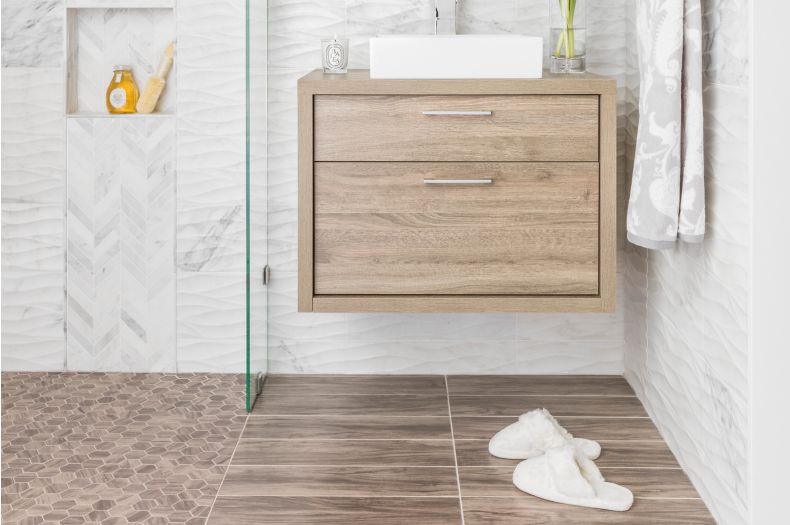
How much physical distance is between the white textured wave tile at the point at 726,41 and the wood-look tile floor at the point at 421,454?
90cm

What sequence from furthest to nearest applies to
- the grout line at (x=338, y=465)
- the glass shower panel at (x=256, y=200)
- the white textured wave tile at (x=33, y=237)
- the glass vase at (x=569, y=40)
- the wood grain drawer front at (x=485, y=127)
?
the white textured wave tile at (x=33, y=237)
the glass vase at (x=569, y=40)
the glass shower panel at (x=256, y=200)
the wood grain drawer front at (x=485, y=127)
the grout line at (x=338, y=465)

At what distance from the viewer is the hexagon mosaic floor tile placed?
5.95 feet

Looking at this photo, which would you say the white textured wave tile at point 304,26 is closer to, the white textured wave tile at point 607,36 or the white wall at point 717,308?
the white textured wave tile at point 607,36

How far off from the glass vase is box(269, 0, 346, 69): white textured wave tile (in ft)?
2.11

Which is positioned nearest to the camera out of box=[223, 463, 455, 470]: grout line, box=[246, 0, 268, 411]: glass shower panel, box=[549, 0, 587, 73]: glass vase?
box=[223, 463, 455, 470]: grout line

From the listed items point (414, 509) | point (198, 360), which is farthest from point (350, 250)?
point (198, 360)

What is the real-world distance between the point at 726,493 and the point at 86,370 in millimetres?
1953

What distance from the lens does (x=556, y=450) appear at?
6.25ft

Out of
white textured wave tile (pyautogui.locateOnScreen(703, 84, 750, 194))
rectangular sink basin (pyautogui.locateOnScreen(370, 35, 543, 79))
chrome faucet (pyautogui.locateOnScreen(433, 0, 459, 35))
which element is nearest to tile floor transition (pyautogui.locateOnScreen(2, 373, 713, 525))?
white textured wave tile (pyautogui.locateOnScreen(703, 84, 750, 194))

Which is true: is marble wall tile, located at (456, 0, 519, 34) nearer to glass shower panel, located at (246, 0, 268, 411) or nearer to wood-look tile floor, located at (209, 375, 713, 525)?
glass shower panel, located at (246, 0, 268, 411)

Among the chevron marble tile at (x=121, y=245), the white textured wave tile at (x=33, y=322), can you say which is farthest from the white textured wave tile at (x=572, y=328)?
the white textured wave tile at (x=33, y=322)

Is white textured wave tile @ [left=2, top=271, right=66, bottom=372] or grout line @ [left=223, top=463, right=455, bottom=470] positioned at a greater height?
white textured wave tile @ [left=2, top=271, right=66, bottom=372]

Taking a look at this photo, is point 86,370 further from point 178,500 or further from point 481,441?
point 481,441

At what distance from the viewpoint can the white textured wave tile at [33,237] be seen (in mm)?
2684
